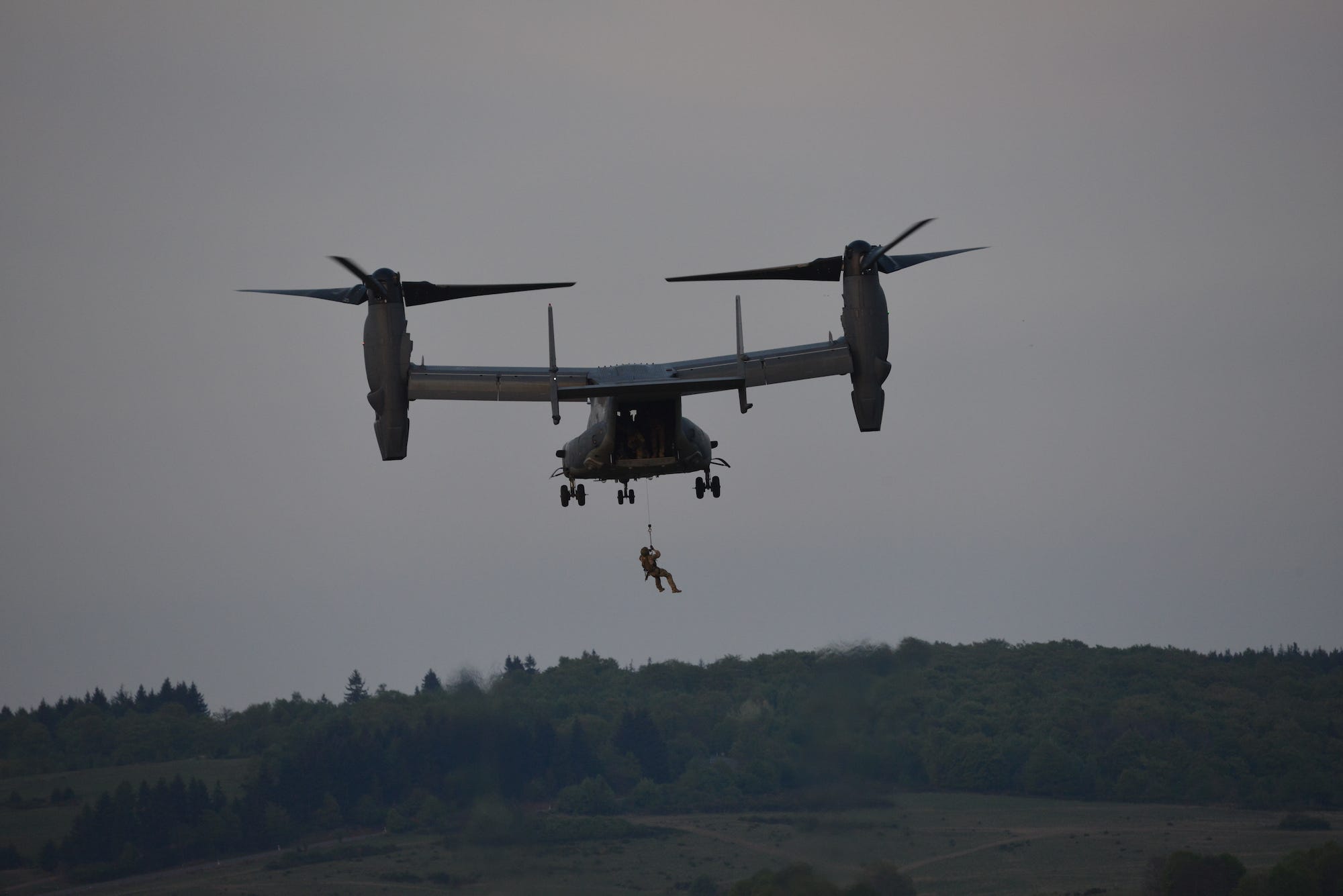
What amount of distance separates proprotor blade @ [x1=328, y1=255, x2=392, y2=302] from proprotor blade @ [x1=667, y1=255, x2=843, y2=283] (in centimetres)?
641

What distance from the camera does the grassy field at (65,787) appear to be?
2694 inches

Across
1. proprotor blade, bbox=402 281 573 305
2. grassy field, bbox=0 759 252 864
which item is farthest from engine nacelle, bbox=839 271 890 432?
grassy field, bbox=0 759 252 864

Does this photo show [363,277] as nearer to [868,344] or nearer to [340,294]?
[340,294]

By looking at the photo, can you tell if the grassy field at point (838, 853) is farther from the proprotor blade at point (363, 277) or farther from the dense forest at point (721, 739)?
the proprotor blade at point (363, 277)

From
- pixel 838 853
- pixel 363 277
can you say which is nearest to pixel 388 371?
pixel 363 277

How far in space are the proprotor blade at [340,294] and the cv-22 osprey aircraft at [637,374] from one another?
0.02 m

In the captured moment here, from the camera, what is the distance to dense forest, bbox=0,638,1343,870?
5691cm

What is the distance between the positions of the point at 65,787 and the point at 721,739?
29802 mm

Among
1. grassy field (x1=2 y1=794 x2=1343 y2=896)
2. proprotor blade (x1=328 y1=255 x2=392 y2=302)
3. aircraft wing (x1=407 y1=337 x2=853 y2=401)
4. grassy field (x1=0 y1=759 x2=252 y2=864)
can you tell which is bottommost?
grassy field (x1=2 y1=794 x2=1343 y2=896)

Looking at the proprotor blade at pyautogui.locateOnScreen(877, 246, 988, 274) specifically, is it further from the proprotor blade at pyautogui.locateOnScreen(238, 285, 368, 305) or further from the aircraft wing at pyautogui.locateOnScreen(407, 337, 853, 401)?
the proprotor blade at pyautogui.locateOnScreen(238, 285, 368, 305)

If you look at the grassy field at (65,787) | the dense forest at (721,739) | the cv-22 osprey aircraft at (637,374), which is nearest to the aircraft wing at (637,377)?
the cv-22 osprey aircraft at (637,374)

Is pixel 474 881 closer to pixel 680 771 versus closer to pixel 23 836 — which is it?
pixel 680 771

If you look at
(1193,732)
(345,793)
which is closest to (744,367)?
(345,793)

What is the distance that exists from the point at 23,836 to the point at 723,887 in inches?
1212
